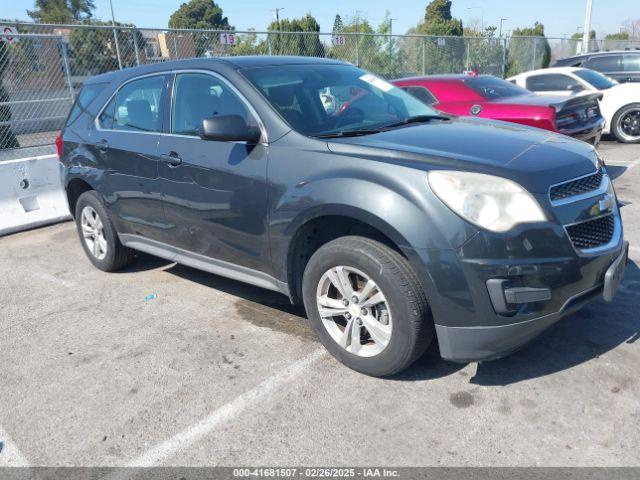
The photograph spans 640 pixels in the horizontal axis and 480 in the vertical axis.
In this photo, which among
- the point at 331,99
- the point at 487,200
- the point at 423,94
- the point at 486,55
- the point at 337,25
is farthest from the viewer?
the point at 337,25

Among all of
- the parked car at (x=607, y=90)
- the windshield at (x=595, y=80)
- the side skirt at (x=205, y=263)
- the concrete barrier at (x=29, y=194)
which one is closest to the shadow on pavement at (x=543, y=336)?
the side skirt at (x=205, y=263)

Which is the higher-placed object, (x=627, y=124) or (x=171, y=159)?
(x=171, y=159)

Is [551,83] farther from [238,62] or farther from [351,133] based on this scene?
[351,133]

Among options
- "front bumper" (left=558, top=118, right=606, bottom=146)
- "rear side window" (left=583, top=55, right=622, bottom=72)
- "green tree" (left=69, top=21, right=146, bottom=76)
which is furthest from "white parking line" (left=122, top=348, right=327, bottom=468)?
"rear side window" (left=583, top=55, right=622, bottom=72)

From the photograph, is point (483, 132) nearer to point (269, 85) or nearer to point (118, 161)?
point (269, 85)

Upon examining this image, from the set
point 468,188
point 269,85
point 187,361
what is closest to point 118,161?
point 269,85

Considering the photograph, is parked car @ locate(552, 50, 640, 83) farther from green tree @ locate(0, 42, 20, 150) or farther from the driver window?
green tree @ locate(0, 42, 20, 150)

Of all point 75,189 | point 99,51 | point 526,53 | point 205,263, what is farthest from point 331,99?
point 526,53

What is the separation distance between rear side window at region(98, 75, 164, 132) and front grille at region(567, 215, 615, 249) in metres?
Answer: 2.97

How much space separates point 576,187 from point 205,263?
8.20 feet

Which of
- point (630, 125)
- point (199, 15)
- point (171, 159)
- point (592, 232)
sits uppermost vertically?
point (199, 15)

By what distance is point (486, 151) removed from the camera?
302 centimetres

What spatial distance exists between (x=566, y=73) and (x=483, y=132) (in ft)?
29.7

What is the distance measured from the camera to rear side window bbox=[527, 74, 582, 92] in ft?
36.3
